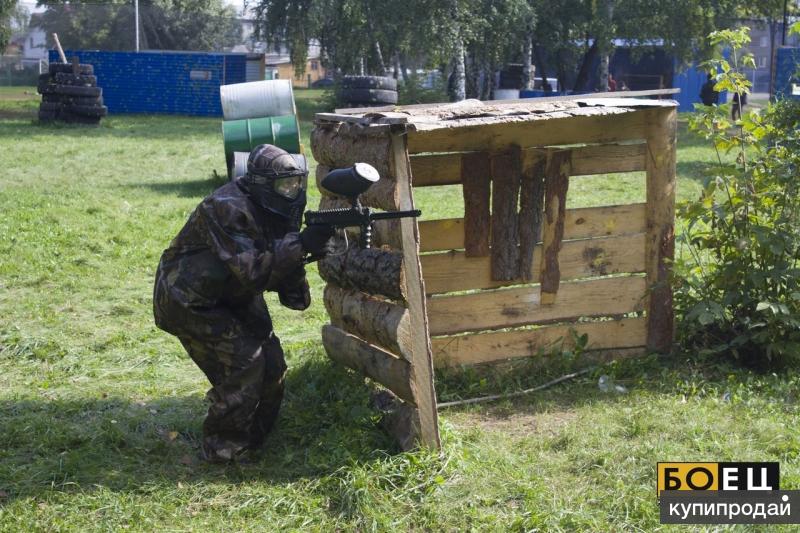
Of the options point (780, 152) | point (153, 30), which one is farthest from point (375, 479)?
point (153, 30)

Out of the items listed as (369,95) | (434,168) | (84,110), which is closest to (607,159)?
(434,168)

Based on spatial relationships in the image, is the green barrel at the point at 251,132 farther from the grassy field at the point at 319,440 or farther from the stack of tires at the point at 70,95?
the stack of tires at the point at 70,95

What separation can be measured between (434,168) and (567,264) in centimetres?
101

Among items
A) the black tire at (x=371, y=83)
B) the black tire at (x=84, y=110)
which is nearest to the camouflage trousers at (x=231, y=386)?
the black tire at (x=371, y=83)

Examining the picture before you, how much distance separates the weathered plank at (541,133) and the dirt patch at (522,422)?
1.49m

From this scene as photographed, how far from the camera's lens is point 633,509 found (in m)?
4.05

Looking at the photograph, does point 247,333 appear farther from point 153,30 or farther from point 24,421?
point 153,30

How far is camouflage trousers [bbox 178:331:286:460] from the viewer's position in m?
4.66

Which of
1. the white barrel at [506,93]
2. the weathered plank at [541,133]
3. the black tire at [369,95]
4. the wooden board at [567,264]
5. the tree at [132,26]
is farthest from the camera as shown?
the tree at [132,26]

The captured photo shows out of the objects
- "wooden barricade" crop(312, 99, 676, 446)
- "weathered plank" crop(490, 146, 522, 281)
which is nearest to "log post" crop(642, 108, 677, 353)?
"wooden barricade" crop(312, 99, 676, 446)

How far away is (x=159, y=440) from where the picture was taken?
505 cm

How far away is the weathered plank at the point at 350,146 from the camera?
186 inches

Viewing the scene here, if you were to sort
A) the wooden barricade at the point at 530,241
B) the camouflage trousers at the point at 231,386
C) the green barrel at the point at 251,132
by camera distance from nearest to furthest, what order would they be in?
the camouflage trousers at the point at 231,386 → the wooden barricade at the point at 530,241 → the green barrel at the point at 251,132

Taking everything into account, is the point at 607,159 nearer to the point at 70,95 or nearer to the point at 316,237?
the point at 316,237
